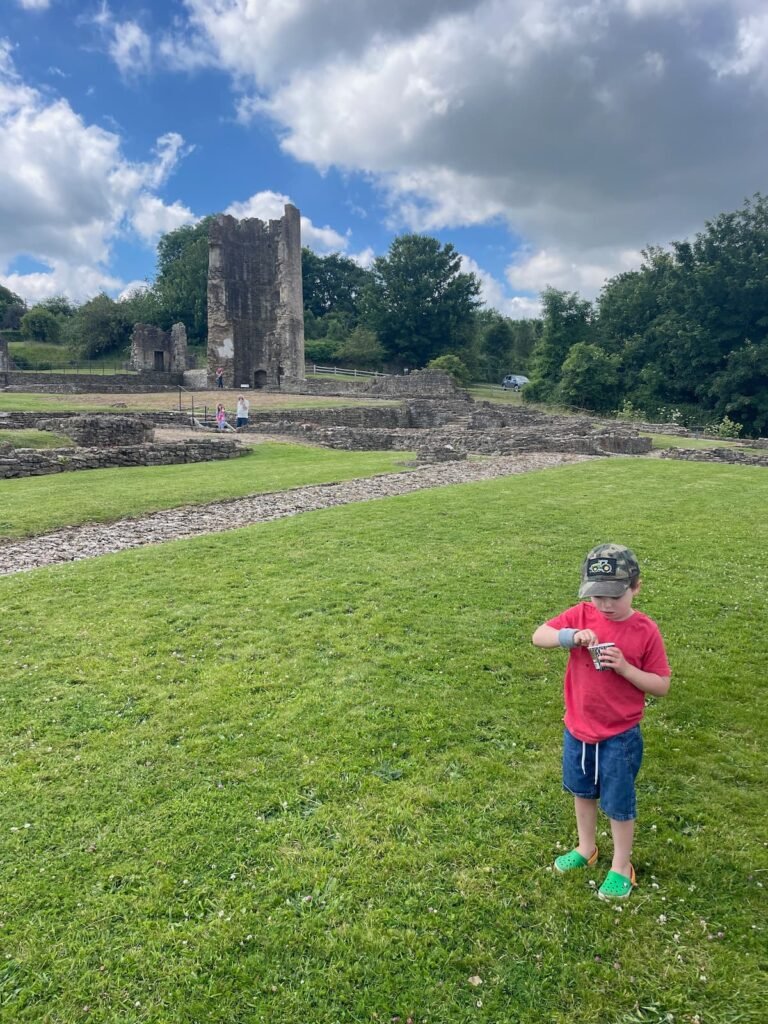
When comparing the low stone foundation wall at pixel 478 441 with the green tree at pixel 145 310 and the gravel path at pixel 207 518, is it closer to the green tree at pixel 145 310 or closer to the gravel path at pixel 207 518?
the gravel path at pixel 207 518

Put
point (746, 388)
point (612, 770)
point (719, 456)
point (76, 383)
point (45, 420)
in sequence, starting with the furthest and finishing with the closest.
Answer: point (746, 388) < point (76, 383) < point (719, 456) < point (45, 420) < point (612, 770)

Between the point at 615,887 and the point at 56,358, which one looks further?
the point at 56,358

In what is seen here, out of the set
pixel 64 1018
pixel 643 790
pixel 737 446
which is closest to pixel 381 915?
pixel 64 1018

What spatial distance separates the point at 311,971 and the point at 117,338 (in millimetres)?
66347

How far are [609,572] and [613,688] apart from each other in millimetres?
577

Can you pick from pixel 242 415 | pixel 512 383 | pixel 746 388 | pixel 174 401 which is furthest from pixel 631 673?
pixel 512 383

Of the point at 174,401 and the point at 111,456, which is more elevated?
the point at 174,401

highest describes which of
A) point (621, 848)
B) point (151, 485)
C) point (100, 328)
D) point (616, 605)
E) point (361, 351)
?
point (100, 328)

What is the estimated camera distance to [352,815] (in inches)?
140

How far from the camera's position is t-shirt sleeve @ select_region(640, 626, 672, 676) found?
9.70 feet

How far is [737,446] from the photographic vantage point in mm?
29188

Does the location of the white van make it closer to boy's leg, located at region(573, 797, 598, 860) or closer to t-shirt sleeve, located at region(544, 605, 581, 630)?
t-shirt sleeve, located at region(544, 605, 581, 630)

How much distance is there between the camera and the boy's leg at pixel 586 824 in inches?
124

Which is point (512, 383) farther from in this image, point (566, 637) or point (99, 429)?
point (566, 637)
